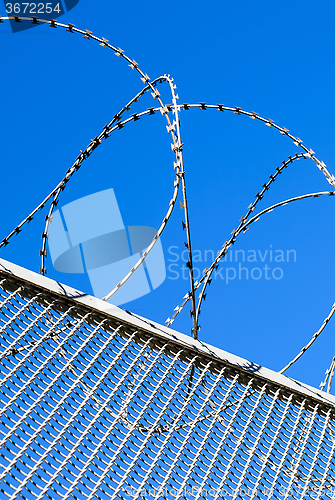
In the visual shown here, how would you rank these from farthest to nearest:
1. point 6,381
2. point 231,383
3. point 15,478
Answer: point 231,383 → point 6,381 → point 15,478

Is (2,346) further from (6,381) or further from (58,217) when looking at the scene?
(58,217)

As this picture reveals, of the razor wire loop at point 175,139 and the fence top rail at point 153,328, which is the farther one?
the razor wire loop at point 175,139

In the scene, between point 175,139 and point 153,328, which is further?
point 175,139

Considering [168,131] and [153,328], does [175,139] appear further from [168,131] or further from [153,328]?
[153,328]

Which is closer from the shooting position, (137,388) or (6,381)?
(6,381)

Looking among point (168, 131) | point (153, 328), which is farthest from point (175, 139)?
point (153, 328)

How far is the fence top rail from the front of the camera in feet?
8.63

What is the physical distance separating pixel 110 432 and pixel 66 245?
517 centimetres

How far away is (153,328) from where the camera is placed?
2.82 meters

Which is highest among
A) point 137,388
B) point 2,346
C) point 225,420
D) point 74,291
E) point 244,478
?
point 74,291

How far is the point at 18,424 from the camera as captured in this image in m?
2.12

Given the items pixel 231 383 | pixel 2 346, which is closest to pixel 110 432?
pixel 2 346

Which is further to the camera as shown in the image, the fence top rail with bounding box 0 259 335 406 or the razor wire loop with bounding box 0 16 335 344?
the razor wire loop with bounding box 0 16 335 344

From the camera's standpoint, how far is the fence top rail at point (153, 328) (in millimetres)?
2631
